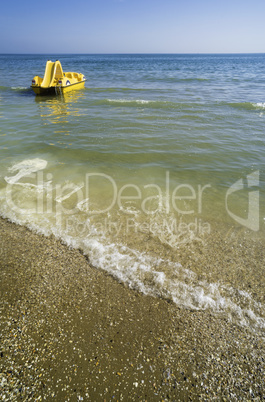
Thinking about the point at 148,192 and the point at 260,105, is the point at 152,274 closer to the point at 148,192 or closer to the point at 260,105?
the point at 148,192

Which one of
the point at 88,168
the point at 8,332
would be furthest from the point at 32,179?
the point at 8,332

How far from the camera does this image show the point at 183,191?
5598mm

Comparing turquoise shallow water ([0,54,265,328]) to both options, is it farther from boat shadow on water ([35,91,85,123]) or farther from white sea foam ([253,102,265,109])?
white sea foam ([253,102,265,109])

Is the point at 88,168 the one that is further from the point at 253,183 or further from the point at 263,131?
the point at 263,131

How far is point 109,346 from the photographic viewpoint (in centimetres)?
244

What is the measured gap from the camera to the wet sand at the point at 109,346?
211 centimetres

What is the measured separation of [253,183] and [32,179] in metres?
6.09

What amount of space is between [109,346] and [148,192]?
12.0ft
